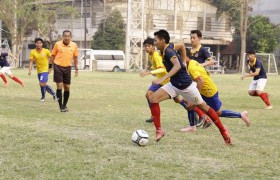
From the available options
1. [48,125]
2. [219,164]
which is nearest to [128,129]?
[48,125]

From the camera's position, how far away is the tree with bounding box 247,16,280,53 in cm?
5678

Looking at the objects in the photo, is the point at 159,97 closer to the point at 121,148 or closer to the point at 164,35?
the point at 164,35

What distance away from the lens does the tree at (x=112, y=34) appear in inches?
2323

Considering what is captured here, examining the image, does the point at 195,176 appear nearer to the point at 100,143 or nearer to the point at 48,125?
the point at 100,143

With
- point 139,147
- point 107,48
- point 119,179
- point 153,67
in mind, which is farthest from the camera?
point 107,48

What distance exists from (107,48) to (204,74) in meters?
49.4

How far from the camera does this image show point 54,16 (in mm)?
58938

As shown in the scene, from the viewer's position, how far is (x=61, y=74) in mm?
13086

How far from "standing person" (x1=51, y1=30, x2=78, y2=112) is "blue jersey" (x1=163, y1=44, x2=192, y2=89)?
4978mm

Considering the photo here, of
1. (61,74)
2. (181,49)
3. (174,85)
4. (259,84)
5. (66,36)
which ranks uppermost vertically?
(66,36)

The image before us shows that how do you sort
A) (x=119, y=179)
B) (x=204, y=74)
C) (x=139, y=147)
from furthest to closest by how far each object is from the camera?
1. (x=204, y=74)
2. (x=139, y=147)
3. (x=119, y=179)

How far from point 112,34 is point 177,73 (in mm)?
51165

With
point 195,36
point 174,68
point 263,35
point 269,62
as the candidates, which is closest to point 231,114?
point 174,68

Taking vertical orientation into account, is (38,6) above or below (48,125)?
above
